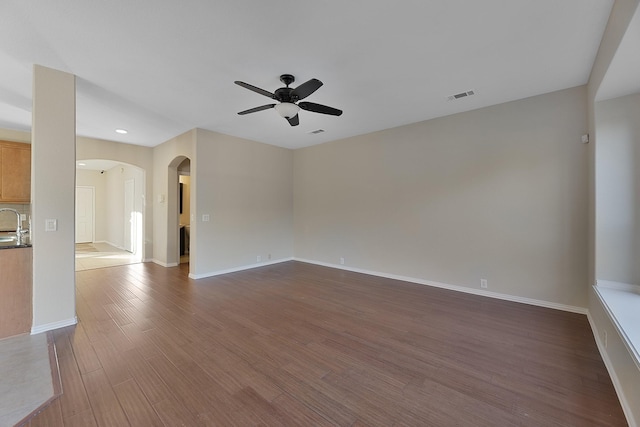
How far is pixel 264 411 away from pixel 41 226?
3.04 m

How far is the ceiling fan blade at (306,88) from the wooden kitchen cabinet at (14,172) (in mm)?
5530

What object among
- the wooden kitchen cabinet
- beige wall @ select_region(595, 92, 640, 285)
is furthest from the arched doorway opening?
beige wall @ select_region(595, 92, 640, 285)

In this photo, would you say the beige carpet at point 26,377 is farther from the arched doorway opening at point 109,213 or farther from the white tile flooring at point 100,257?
the arched doorway opening at point 109,213

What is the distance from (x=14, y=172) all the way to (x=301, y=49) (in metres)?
5.83

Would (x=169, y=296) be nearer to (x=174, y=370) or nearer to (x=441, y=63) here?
(x=174, y=370)

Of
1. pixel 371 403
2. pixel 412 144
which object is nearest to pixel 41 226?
pixel 371 403

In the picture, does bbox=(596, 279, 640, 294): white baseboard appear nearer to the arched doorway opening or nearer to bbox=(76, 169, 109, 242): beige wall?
the arched doorway opening

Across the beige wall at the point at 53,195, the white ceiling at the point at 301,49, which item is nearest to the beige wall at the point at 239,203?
the white ceiling at the point at 301,49

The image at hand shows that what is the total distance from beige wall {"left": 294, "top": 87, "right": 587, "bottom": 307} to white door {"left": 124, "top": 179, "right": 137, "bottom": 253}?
18.7 ft

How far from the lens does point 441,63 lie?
8.86 ft

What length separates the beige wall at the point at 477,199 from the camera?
3.28m

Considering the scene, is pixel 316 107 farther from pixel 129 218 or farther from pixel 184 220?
pixel 129 218

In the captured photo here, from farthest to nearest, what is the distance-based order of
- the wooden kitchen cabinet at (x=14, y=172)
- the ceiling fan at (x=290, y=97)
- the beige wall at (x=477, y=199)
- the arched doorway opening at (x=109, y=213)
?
the arched doorway opening at (x=109, y=213) → the wooden kitchen cabinet at (x=14, y=172) → the beige wall at (x=477, y=199) → the ceiling fan at (x=290, y=97)

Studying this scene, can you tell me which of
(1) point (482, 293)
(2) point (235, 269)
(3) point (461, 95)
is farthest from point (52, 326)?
(3) point (461, 95)
